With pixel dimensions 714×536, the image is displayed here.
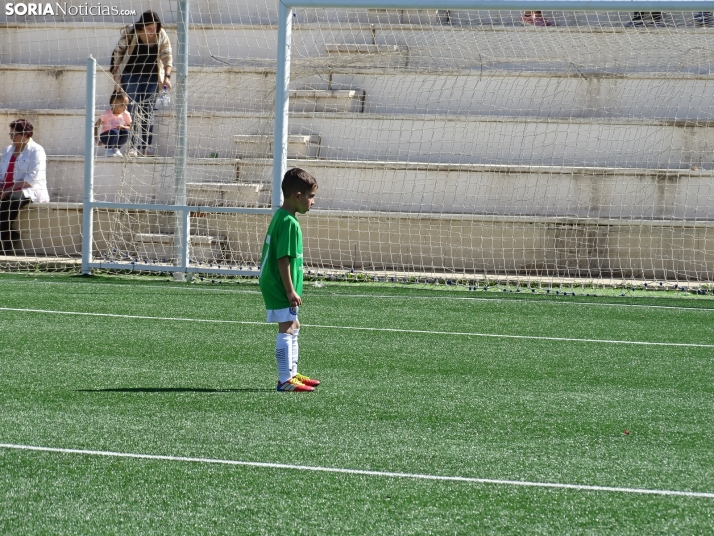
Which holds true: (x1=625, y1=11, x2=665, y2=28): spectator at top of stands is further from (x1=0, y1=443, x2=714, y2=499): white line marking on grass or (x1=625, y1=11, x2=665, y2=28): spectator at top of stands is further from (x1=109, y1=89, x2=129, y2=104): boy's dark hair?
(x1=0, y1=443, x2=714, y2=499): white line marking on grass

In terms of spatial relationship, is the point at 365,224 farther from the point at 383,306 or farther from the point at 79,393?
the point at 79,393

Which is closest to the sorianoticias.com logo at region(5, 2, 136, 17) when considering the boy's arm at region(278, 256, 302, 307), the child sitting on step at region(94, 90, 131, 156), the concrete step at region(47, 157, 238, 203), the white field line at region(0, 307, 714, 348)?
the concrete step at region(47, 157, 238, 203)

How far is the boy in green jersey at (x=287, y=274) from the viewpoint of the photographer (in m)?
4.80

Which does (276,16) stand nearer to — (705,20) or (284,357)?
(705,20)

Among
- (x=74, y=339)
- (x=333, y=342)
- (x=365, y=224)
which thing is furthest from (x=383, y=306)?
(x=365, y=224)

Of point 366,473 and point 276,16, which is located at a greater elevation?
point 276,16

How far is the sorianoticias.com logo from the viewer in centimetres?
1466

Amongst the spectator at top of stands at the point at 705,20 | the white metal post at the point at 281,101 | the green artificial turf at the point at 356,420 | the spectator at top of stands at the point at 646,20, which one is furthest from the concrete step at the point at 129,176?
the spectator at top of stands at the point at 705,20

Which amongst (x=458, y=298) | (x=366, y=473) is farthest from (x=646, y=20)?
(x=366, y=473)

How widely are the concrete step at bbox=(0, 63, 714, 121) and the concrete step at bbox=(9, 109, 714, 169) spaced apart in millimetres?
322

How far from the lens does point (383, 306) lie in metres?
8.12

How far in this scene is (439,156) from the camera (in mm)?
12281

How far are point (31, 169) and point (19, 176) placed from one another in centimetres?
17

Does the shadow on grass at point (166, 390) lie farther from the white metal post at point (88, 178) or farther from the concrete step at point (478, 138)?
the concrete step at point (478, 138)
